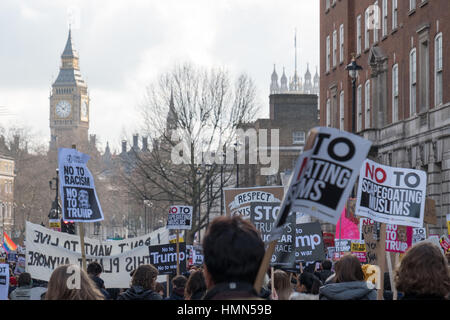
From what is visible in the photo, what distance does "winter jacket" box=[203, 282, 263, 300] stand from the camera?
5.17 meters

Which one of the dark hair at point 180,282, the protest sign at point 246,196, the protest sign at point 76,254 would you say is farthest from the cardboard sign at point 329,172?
the protest sign at point 246,196

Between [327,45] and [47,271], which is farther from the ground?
[327,45]

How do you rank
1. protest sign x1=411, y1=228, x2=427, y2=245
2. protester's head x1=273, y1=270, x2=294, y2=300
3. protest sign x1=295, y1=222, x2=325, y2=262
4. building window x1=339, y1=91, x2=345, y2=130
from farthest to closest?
building window x1=339, y1=91, x2=345, y2=130
protest sign x1=411, y1=228, x2=427, y2=245
protest sign x1=295, y1=222, x2=325, y2=262
protester's head x1=273, y1=270, x2=294, y2=300

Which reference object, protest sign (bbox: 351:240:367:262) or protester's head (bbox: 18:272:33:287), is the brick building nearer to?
protest sign (bbox: 351:240:367:262)

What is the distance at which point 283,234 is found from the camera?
51.2 feet

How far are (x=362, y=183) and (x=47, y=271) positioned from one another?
7.02 meters

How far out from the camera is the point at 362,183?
36.9 ft

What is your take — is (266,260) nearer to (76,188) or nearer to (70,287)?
(70,287)

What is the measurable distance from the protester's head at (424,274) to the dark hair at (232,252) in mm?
1644

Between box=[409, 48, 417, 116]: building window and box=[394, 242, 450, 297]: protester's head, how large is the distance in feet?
110

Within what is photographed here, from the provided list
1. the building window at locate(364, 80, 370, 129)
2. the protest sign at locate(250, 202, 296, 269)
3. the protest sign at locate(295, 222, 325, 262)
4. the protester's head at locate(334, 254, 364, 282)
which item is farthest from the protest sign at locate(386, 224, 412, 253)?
the building window at locate(364, 80, 370, 129)

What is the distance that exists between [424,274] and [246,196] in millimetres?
13398
